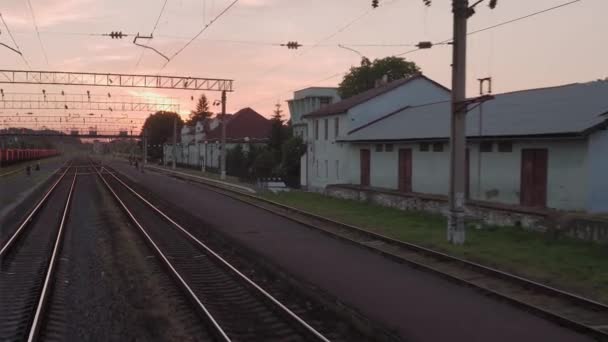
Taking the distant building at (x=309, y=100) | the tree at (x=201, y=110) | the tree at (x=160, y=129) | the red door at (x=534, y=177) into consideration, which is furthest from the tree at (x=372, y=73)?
the tree at (x=201, y=110)

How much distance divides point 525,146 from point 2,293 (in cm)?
1791

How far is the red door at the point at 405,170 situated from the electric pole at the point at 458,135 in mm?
12687

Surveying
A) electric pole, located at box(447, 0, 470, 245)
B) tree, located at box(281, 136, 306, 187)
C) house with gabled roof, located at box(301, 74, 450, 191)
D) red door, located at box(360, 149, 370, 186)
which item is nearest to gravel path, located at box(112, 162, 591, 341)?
electric pole, located at box(447, 0, 470, 245)

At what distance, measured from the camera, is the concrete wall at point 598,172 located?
61.4 feet

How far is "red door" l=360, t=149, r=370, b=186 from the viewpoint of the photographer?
3562 centimetres

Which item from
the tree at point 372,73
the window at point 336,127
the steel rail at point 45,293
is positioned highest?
the tree at point 372,73

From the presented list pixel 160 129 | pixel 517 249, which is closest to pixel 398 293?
pixel 517 249

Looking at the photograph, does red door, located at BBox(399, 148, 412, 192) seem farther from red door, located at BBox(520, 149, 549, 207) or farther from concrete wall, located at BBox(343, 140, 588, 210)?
red door, located at BBox(520, 149, 549, 207)

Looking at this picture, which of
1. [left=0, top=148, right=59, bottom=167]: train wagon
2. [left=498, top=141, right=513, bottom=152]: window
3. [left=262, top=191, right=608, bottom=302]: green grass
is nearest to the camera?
[left=262, top=191, right=608, bottom=302]: green grass

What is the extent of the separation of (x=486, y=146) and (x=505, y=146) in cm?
115

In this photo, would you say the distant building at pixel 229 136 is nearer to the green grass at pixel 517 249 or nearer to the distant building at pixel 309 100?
the distant building at pixel 309 100

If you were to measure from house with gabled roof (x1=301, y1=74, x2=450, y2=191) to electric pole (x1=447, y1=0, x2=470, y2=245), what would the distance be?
2057cm

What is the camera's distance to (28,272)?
46.5 ft

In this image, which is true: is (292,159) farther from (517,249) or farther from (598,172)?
(517,249)
